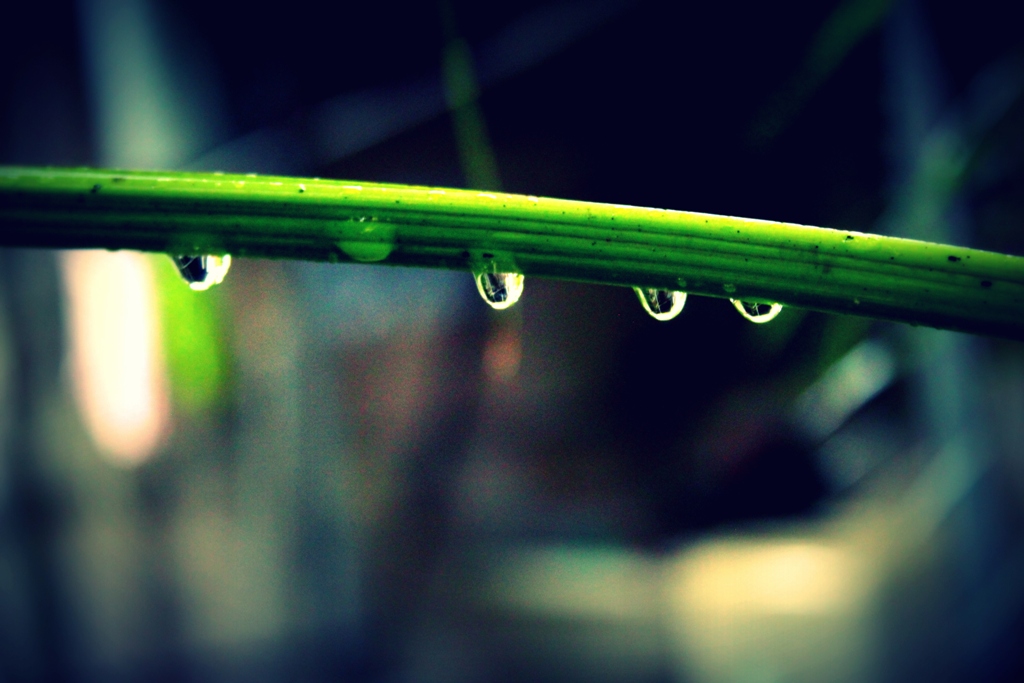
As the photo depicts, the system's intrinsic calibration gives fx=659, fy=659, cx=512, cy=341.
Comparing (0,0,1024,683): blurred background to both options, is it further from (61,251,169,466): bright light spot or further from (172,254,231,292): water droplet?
(172,254,231,292): water droplet

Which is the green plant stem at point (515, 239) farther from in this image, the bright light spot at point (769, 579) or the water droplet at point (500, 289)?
the bright light spot at point (769, 579)

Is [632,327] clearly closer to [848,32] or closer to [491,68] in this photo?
[491,68]

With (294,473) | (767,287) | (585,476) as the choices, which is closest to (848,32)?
(767,287)

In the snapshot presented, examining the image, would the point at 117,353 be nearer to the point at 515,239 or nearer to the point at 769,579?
the point at 769,579

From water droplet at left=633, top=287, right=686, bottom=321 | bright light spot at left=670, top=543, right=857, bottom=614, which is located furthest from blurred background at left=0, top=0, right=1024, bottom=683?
water droplet at left=633, top=287, right=686, bottom=321

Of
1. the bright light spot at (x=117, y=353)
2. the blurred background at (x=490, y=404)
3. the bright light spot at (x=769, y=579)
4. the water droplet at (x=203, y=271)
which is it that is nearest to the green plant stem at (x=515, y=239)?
the water droplet at (x=203, y=271)
